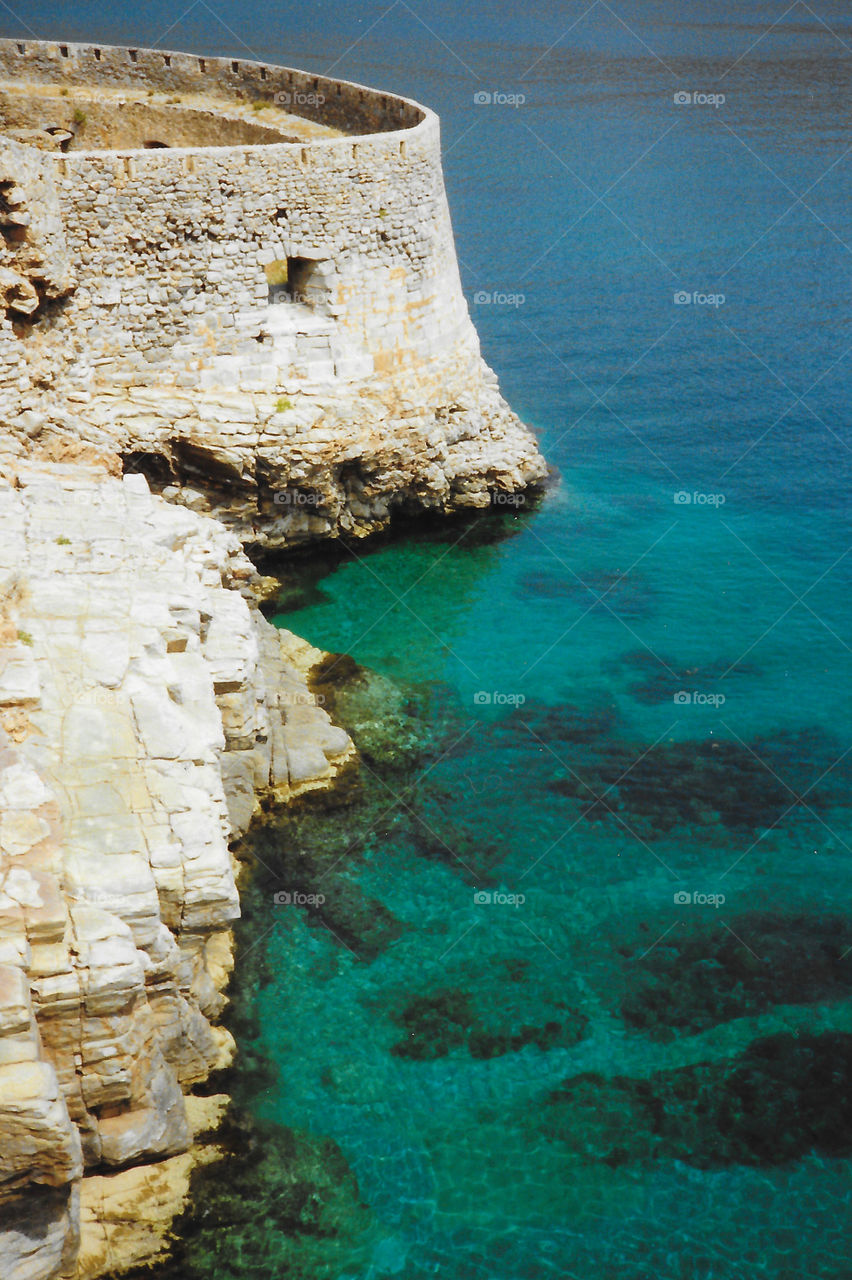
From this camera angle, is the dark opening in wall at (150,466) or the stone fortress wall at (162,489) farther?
the dark opening in wall at (150,466)

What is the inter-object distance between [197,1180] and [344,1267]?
1641mm

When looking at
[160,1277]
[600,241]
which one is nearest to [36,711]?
A: [160,1277]

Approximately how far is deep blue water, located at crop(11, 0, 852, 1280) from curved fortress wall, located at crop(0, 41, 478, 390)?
402 cm

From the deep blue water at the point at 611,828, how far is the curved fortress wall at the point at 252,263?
4022 mm

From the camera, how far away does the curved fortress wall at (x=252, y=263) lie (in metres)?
20.3

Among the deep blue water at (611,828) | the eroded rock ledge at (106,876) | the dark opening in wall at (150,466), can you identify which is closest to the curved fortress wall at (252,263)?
the dark opening in wall at (150,466)

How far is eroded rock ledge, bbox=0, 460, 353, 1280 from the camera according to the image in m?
10.4

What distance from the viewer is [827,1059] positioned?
13.7 metres

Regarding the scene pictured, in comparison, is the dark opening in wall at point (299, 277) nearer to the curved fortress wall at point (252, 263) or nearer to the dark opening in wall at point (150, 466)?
the curved fortress wall at point (252, 263)

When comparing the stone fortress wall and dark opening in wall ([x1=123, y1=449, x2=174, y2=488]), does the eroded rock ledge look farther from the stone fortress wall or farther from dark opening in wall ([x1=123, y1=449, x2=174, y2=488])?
dark opening in wall ([x1=123, y1=449, x2=174, y2=488])

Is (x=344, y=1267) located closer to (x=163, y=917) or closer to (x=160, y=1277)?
(x=160, y=1277)

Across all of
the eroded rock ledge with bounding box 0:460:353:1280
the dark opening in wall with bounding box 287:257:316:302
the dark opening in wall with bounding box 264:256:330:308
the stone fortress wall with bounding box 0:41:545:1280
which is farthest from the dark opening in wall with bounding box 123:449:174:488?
the eroded rock ledge with bounding box 0:460:353:1280

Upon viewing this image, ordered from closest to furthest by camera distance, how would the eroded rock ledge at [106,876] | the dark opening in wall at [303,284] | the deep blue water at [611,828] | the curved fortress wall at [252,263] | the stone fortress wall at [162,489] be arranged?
the eroded rock ledge at [106,876] < the stone fortress wall at [162,489] < the deep blue water at [611,828] < the curved fortress wall at [252,263] < the dark opening in wall at [303,284]

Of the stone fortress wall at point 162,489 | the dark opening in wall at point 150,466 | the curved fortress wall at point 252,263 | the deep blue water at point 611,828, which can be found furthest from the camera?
the dark opening in wall at point 150,466
